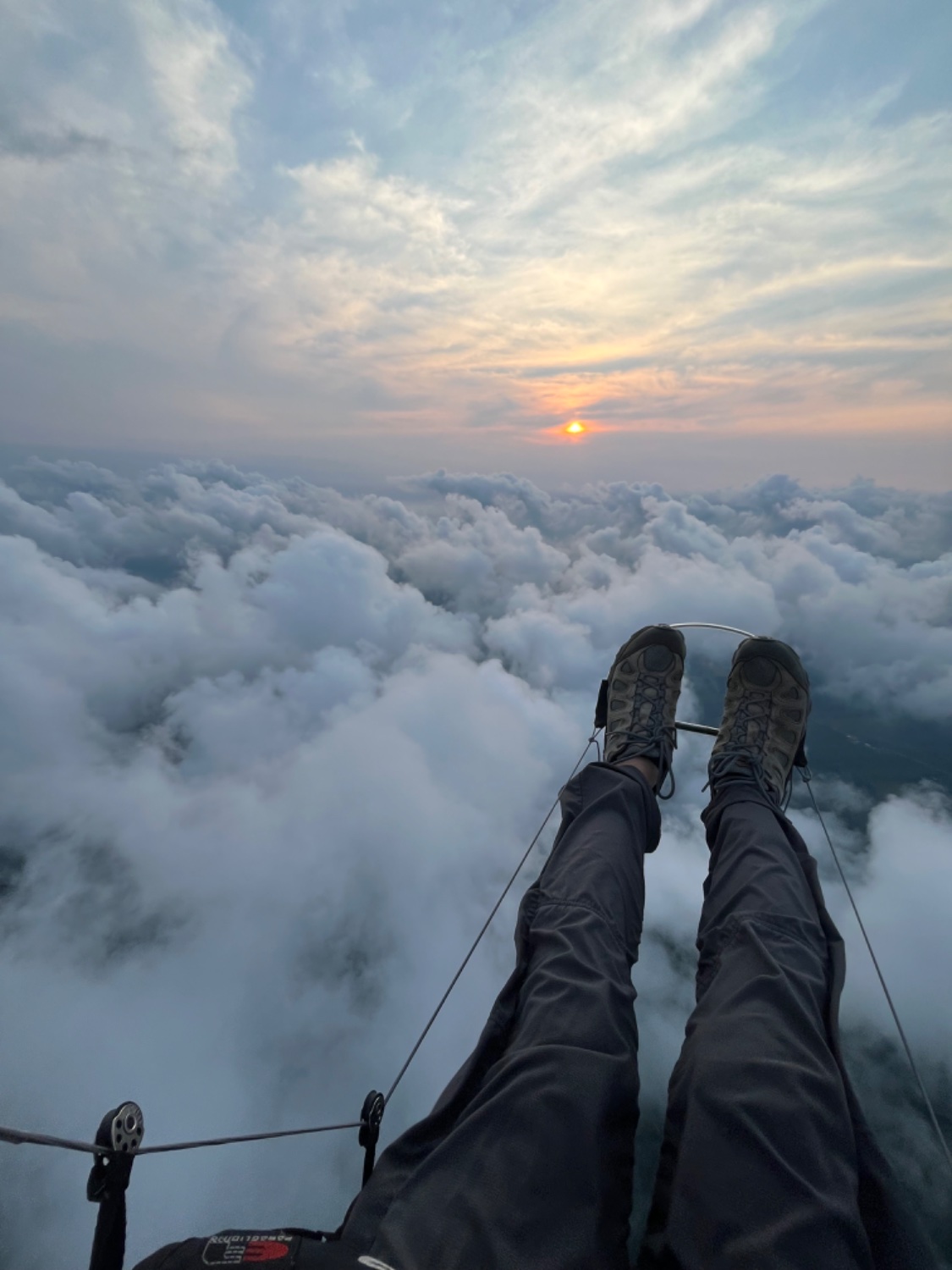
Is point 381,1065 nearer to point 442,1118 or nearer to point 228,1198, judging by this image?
point 228,1198

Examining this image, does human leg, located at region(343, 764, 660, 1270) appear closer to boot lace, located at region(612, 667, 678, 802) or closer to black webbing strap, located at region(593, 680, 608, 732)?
boot lace, located at region(612, 667, 678, 802)

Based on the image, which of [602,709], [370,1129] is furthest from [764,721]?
[370,1129]

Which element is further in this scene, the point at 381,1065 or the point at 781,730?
the point at 381,1065

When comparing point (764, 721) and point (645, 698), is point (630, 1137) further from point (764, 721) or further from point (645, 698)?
point (764, 721)

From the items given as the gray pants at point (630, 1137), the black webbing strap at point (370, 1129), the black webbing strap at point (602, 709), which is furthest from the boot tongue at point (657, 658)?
the black webbing strap at point (370, 1129)

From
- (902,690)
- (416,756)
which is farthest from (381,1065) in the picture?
(902,690)

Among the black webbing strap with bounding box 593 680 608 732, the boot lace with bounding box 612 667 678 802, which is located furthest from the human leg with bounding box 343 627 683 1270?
the black webbing strap with bounding box 593 680 608 732
